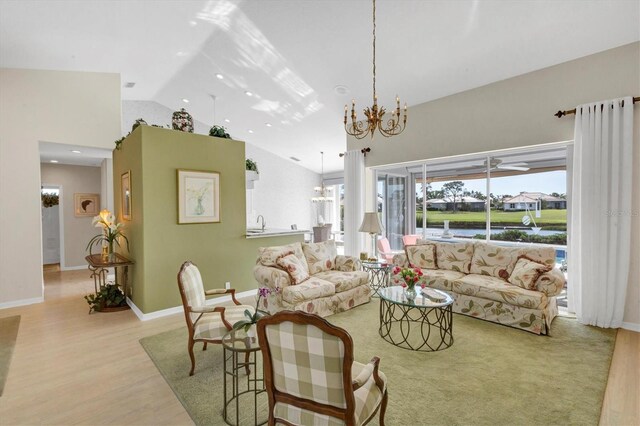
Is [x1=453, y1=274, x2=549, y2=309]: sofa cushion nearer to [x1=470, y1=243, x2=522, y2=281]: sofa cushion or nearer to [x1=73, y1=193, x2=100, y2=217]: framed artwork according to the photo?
[x1=470, y1=243, x2=522, y2=281]: sofa cushion

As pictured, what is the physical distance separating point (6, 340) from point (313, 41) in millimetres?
5361

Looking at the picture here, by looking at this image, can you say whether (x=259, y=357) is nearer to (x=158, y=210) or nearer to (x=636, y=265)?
(x=158, y=210)

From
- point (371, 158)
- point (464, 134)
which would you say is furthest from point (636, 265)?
point (371, 158)

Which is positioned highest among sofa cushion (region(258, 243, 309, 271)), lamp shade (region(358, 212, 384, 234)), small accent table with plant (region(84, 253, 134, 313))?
lamp shade (region(358, 212, 384, 234))

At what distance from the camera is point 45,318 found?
13.9 feet

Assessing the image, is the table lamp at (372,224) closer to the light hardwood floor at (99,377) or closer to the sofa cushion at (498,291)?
the sofa cushion at (498,291)

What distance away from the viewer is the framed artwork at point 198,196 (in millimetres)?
4359

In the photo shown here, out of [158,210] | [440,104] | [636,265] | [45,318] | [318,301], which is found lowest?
[45,318]

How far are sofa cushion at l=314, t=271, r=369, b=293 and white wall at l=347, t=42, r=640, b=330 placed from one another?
2.61 metres

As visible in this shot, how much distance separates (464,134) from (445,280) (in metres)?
2.49

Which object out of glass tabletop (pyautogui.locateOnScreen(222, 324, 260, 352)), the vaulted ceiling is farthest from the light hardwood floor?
the vaulted ceiling

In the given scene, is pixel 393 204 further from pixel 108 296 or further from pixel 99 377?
pixel 99 377

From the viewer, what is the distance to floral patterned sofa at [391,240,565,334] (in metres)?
3.64

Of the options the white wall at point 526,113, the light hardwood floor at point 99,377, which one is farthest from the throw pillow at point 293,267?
the white wall at point 526,113
